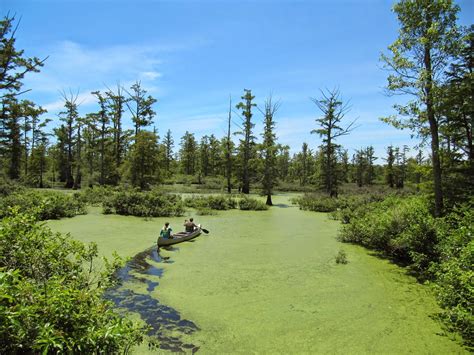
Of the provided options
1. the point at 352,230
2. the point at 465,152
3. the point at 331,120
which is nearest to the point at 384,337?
the point at 352,230

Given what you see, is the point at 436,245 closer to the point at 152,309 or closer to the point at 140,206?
the point at 152,309

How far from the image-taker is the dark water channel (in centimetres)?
498

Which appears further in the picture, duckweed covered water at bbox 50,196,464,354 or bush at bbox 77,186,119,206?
bush at bbox 77,186,119,206

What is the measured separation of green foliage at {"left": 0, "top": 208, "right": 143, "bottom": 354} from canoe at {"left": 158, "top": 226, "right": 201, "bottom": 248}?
7.23 meters

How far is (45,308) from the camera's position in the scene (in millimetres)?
2803

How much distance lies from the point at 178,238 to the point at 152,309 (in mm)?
5936

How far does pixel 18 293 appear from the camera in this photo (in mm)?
2789

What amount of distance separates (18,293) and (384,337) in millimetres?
5394

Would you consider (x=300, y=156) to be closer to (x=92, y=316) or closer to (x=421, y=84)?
(x=421, y=84)

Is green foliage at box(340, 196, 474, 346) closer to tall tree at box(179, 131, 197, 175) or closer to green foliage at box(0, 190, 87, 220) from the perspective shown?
green foliage at box(0, 190, 87, 220)

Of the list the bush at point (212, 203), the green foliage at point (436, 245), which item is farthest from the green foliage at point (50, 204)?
the green foliage at point (436, 245)

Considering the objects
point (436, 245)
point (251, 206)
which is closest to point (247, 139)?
point (251, 206)

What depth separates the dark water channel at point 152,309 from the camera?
16.3ft

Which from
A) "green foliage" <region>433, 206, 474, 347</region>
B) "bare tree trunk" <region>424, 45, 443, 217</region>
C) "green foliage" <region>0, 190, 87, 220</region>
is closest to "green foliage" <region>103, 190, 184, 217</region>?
"green foliage" <region>0, 190, 87, 220</region>
